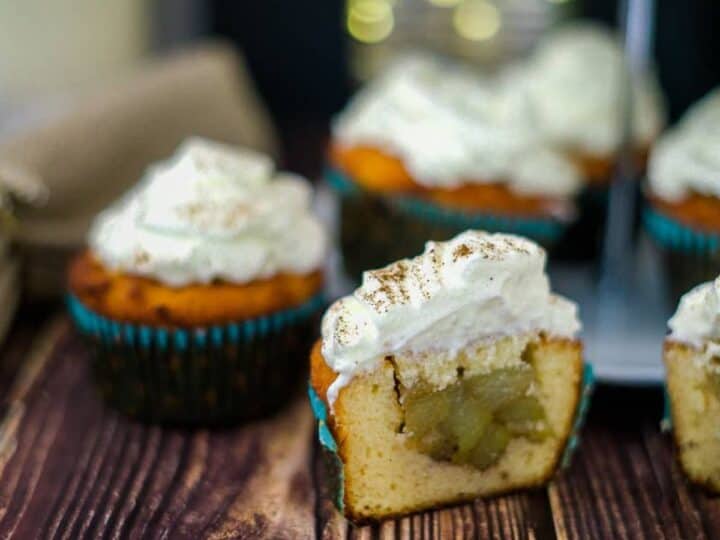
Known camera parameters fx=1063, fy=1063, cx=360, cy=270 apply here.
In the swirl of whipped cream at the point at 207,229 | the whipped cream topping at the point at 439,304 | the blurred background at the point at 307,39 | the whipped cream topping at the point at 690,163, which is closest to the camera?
the whipped cream topping at the point at 439,304

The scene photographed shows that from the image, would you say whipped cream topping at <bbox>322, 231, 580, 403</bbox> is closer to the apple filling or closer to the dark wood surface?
the apple filling

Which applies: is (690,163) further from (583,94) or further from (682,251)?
(583,94)

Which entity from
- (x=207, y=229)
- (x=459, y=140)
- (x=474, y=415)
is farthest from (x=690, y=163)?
(x=207, y=229)

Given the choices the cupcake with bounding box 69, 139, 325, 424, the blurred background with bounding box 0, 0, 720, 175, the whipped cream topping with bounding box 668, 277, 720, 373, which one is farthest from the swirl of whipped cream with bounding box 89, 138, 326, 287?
the blurred background with bounding box 0, 0, 720, 175

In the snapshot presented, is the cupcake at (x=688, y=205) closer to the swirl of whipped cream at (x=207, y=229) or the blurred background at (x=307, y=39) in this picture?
the swirl of whipped cream at (x=207, y=229)

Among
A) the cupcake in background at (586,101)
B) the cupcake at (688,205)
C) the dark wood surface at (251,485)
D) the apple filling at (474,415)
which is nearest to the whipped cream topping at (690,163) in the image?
the cupcake at (688,205)

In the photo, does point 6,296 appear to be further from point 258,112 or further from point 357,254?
point 258,112

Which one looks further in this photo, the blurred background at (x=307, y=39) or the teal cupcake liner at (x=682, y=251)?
the blurred background at (x=307, y=39)
